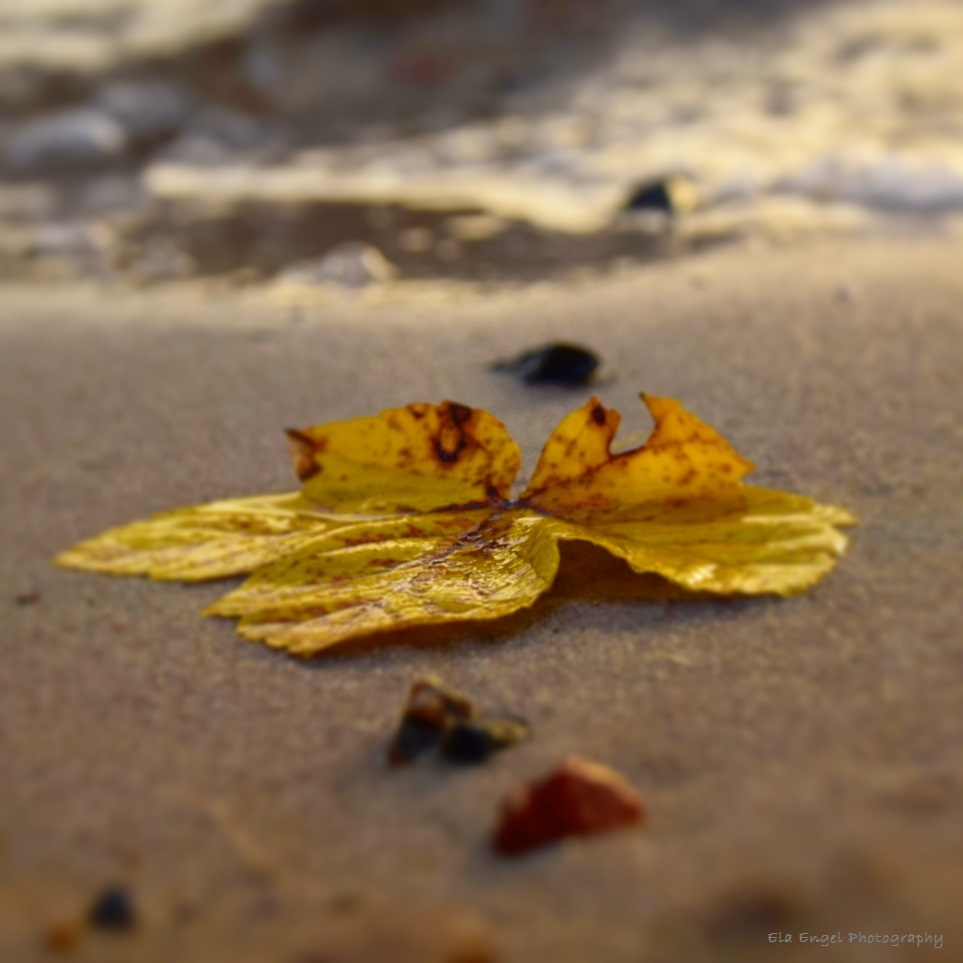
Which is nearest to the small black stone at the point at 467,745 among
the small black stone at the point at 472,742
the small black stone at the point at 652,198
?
the small black stone at the point at 472,742

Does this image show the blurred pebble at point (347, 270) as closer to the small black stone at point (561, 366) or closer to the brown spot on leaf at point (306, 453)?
the small black stone at point (561, 366)

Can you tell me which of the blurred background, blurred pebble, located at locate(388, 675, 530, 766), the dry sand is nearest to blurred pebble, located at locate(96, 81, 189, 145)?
the blurred background

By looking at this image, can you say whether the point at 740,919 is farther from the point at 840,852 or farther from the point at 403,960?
the point at 403,960

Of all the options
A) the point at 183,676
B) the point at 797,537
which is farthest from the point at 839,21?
the point at 183,676

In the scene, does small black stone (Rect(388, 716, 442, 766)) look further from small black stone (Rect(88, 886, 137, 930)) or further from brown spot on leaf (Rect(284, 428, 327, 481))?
brown spot on leaf (Rect(284, 428, 327, 481))

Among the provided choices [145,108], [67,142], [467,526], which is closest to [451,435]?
[467,526]
